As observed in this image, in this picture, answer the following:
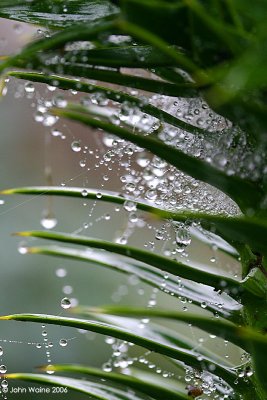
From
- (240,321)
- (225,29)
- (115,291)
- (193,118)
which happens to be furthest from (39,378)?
(115,291)

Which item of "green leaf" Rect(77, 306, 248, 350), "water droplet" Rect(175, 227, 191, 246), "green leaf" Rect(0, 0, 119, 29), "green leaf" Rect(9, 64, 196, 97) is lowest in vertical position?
"green leaf" Rect(77, 306, 248, 350)

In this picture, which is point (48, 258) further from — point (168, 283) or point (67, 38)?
point (67, 38)

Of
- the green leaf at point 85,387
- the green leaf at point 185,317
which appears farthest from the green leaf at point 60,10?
the green leaf at point 85,387

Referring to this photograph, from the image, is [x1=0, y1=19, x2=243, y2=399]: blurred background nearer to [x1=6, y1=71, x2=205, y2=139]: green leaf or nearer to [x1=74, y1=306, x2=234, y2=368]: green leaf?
[x1=74, y1=306, x2=234, y2=368]: green leaf

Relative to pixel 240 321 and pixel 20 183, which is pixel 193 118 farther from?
pixel 20 183

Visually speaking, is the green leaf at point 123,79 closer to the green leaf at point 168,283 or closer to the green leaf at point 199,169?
the green leaf at point 199,169

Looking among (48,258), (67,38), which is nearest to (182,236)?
(67,38)

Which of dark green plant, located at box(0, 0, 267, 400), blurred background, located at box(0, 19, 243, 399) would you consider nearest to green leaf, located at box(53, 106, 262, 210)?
dark green plant, located at box(0, 0, 267, 400)

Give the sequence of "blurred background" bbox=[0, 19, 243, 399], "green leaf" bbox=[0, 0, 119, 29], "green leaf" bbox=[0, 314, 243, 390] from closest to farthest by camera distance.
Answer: "green leaf" bbox=[0, 0, 119, 29]
"green leaf" bbox=[0, 314, 243, 390]
"blurred background" bbox=[0, 19, 243, 399]
